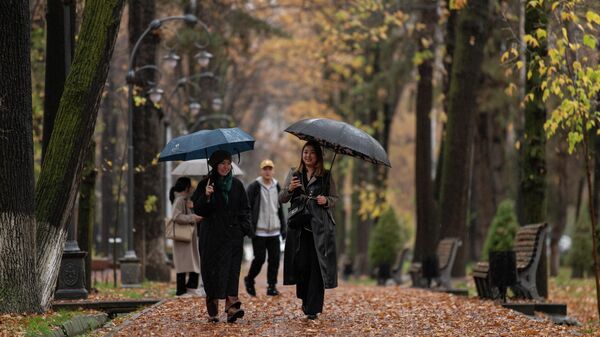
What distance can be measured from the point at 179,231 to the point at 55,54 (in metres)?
3.04

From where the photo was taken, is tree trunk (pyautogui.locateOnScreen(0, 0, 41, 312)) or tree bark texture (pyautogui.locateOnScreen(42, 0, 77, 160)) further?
tree bark texture (pyautogui.locateOnScreen(42, 0, 77, 160))

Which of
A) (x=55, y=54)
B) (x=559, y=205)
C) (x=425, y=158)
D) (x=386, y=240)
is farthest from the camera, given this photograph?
(x=559, y=205)

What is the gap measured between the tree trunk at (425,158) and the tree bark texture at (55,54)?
36.3 feet

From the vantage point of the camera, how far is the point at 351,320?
13.3 metres

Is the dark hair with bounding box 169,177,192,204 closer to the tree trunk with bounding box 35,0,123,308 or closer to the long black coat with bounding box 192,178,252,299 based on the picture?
the tree trunk with bounding box 35,0,123,308

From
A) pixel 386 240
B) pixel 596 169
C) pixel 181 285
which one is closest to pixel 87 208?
pixel 181 285

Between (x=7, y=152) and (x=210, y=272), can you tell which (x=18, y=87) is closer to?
(x=7, y=152)

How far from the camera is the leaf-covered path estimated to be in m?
12.0

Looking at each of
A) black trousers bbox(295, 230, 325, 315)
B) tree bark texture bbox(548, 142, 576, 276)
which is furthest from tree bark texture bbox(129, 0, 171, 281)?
tree bark texture bbox(548, 142, 576, 276)

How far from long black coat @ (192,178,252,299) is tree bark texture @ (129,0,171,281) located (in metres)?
12.1

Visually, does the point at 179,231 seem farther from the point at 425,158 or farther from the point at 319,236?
the point at 425,158

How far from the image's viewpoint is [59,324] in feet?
39.1

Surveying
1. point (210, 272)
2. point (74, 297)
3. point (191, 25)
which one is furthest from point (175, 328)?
point (191, 25)

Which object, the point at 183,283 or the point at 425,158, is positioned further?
the point at 425,158
